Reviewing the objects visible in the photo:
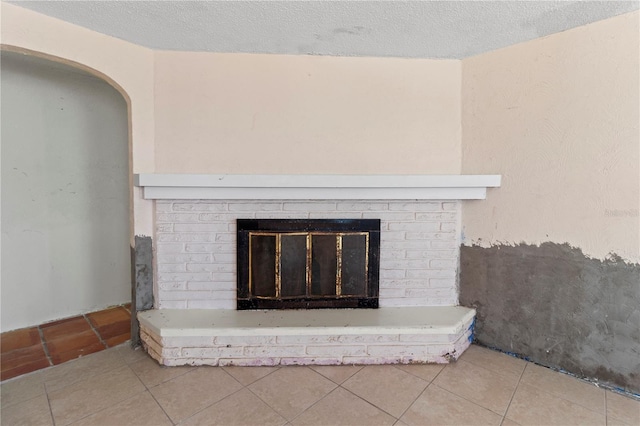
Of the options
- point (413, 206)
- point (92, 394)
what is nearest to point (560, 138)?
point (413, 206)

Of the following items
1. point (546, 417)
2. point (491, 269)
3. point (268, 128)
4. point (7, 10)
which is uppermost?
point (7, 10)

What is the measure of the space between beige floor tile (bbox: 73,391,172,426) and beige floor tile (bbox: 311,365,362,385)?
83 cm

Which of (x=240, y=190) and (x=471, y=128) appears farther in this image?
(x=471, y=128)

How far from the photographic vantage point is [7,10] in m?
1.54

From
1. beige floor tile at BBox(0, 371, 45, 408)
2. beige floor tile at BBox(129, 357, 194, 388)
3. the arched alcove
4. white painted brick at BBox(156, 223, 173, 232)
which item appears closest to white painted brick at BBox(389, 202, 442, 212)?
white painted brick at BBox(156, 223, 173, 232)

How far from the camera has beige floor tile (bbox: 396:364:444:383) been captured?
5.88ft

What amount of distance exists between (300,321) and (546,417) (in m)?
1.37

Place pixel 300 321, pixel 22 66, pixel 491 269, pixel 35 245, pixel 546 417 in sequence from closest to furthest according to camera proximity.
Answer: pixel 546 417
pixel 300 321
pixel 491 269
pixel 22 66
pixel 35 245

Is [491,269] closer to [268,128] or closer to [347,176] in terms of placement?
[347,176]

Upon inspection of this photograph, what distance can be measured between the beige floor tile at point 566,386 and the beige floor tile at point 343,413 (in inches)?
37.6

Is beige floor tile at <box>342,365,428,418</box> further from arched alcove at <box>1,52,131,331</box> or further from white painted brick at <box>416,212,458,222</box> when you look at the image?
arched alcove at <box>1,52,131,331</box>

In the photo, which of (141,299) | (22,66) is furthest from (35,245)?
(22,66)

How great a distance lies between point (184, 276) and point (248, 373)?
78cm

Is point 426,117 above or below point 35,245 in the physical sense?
above
